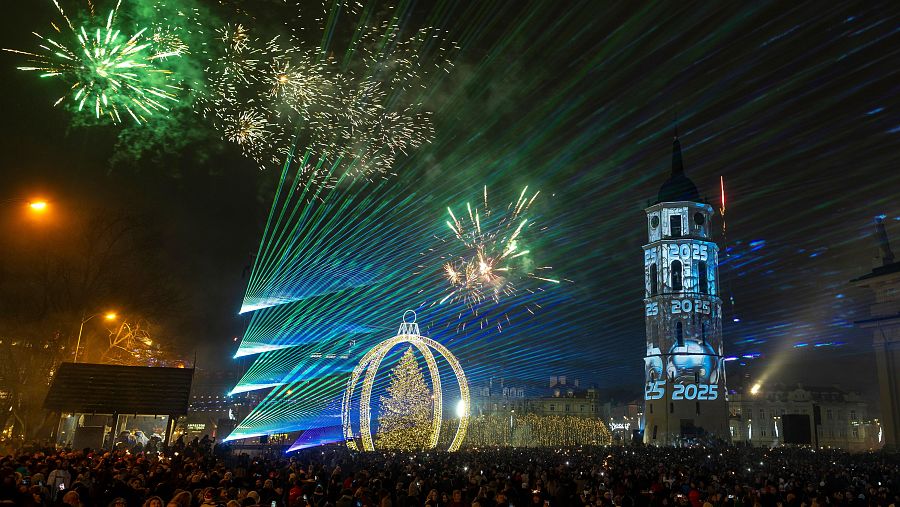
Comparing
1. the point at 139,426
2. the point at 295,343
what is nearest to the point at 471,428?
the point at 139,426

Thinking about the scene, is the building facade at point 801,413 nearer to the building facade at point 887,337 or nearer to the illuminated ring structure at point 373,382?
the building facade at point 887,337

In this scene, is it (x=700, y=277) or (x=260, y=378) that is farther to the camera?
(x=700, y=277)

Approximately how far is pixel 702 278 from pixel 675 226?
6.04 meters

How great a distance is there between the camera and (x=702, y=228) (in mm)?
69812

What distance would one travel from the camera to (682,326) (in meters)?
67.2

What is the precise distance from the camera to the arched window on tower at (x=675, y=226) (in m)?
69.6

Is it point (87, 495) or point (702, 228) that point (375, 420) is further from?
point (702, 228)

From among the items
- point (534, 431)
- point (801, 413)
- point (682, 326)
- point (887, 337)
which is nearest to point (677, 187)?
point (682, 326)

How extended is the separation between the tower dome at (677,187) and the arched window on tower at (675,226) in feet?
6.44

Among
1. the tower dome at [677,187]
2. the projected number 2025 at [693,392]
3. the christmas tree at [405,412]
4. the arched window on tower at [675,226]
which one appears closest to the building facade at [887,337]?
the projected number 2025 at [693,392]

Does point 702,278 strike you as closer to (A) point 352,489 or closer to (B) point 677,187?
(B) point 677,187

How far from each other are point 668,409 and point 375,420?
4354cm

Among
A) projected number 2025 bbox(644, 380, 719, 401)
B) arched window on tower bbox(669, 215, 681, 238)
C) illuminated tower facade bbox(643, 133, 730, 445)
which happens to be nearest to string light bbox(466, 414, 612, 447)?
illuminated tower facade bbox(643, 133, 730, 445)

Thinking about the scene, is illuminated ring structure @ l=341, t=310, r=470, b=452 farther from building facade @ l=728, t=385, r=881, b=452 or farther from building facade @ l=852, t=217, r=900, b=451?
building facade @ l=728, t=385, r=881, b=452
